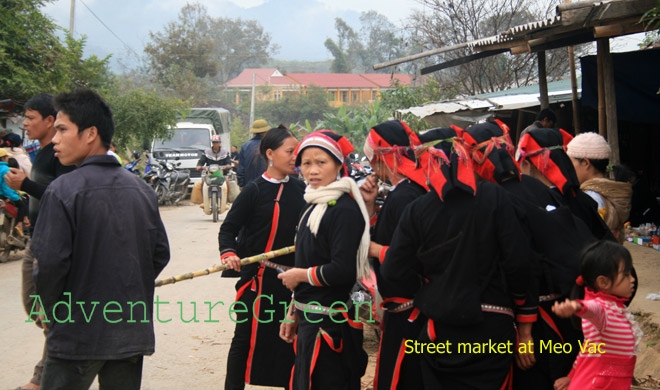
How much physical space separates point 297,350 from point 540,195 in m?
1.55

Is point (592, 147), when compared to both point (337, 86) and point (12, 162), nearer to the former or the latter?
point (12, 162)

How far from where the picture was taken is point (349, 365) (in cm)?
365

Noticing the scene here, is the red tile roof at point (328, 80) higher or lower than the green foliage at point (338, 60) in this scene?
lower

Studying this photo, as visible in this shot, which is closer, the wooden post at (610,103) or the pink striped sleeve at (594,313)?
the pink striped sleeve at (594,313)

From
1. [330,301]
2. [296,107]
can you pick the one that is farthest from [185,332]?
[296,107]

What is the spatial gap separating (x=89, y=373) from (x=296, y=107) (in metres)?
60.8

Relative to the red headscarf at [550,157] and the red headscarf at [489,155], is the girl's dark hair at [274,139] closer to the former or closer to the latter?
the red headscarf at [489,155]

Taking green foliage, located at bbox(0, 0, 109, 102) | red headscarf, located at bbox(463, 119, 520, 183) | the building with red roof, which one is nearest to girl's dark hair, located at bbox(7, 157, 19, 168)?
green foliage, located at bbox(0, 0, 109, 102)

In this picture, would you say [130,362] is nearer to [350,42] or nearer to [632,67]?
[632,67]

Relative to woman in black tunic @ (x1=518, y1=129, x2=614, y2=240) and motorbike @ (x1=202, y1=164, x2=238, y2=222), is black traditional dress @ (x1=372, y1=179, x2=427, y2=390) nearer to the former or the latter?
woman in black tunic @ (x1=518, y1=129, x2=614, y2=240)

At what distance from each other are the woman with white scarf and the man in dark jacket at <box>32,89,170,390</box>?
83cm

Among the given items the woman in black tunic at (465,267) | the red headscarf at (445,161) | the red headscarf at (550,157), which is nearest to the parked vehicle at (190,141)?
→ the red headscarf at (550,157)

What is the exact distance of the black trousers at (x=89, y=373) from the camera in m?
3.11

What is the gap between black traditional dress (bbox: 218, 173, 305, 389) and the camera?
4.45m
